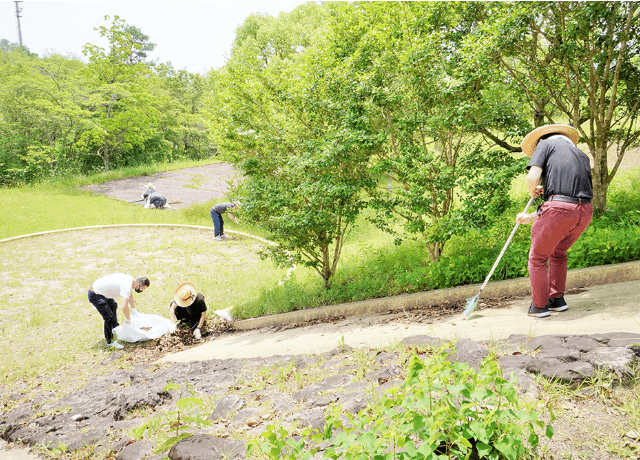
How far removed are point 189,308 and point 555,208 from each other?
5.88 meters

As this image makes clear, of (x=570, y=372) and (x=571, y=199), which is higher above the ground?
(x=571, y=199)

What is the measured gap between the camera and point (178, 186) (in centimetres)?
2111

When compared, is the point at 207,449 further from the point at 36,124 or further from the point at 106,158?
the point at 36,124

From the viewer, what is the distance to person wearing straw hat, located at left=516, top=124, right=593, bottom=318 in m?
3.37

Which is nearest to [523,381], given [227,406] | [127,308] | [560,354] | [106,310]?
[560,354]

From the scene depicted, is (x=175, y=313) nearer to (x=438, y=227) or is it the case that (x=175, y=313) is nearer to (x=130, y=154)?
(x=438, y=227)

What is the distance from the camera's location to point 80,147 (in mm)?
23938

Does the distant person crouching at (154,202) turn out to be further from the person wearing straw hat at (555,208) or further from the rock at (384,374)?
the person wearing straw hat at (555,208)

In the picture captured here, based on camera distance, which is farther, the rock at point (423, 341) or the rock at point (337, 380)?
the rock at point (423, 341)

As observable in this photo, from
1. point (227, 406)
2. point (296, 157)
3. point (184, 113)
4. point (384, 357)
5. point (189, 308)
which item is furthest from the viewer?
point (184, 113)

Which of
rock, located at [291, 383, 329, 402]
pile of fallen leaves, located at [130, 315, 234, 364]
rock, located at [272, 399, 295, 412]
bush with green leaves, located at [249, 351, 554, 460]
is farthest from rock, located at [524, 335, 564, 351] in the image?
pile of fallen leaves, located at [130, 315, 234, 364]

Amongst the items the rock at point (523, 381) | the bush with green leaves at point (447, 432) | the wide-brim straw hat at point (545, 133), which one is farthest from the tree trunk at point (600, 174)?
the bush with green leaves at point (447, 432)

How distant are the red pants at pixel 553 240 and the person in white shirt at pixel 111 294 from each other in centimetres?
590

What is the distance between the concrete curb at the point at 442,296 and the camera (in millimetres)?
4438
